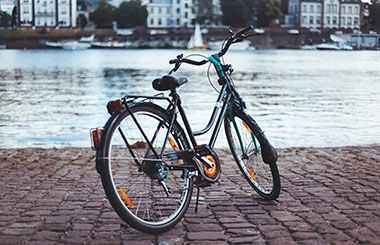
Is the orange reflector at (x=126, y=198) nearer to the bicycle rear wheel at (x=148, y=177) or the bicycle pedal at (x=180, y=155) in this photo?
the bicycle rear wheel at (x=148, y=177)

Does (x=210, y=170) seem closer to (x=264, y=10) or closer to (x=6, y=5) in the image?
(x=6, y=5)

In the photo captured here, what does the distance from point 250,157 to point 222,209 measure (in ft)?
1.89

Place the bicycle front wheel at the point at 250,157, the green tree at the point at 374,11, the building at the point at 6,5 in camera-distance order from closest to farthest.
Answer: the bicycle front wheel at the point at 250,157 < the green tree at the point at 374,11 < the building at the point at 6,5

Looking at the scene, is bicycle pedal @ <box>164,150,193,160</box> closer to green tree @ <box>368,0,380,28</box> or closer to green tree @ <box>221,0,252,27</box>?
green tree @ <box>368,0,380,28</box>

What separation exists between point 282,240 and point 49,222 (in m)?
1.65

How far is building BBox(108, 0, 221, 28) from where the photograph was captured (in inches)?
5379

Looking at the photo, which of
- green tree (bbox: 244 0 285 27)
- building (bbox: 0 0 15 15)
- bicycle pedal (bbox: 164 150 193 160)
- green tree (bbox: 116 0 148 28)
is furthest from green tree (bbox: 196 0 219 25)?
bicycle pedal (bbox: 164 150 193 160)

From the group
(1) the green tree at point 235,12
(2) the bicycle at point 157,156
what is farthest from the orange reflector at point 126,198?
(1) the green tree at point 235,12

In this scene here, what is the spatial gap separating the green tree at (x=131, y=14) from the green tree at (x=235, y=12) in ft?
65.0

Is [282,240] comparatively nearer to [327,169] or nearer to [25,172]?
[327,169]

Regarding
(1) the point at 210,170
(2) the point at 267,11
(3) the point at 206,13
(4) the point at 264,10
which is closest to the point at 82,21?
(3) the point at 206,13

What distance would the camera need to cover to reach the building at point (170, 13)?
136625 mm

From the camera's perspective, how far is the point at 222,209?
462 cm

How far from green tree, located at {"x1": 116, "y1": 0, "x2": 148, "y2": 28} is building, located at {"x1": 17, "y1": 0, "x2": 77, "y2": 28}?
34.6 ft
